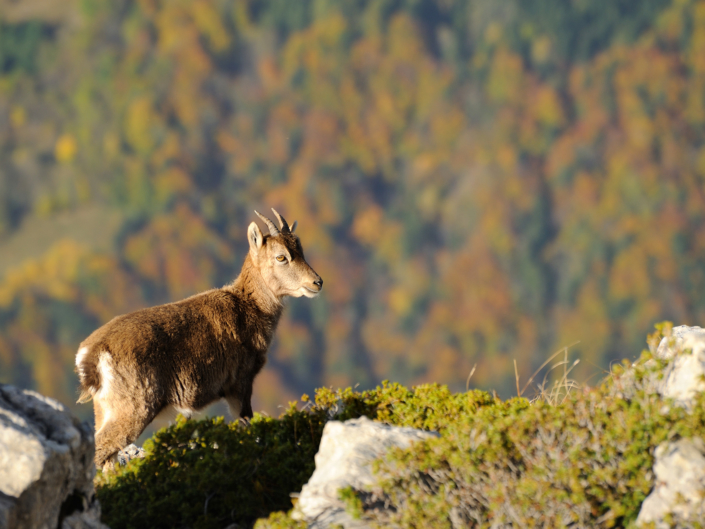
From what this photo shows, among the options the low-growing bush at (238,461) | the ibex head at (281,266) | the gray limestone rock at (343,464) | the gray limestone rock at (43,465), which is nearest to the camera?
the gray limestone rock at (43,465)

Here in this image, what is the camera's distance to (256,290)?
914cm

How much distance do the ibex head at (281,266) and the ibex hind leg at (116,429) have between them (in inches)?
95.7

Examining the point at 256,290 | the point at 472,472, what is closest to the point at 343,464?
the point at 472,472

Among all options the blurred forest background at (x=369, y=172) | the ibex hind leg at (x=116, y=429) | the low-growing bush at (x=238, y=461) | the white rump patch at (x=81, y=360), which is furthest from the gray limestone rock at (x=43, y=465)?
the blurred forest background at (x=369, y=172)

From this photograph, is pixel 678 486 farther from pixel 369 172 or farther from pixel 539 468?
pixel 369 172

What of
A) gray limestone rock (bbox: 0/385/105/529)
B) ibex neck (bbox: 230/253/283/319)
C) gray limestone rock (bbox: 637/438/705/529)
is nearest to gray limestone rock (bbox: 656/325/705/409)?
gray limestone rock (bbox: 637/438/705/529)

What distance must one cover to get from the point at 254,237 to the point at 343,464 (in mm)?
4494

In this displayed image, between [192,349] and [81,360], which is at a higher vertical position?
[192,349]

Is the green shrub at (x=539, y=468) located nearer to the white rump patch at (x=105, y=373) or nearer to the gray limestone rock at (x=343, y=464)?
the gray limestone rock at (x=343, y=464)

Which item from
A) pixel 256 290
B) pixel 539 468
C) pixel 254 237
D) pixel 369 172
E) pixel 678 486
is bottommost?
pixel 678 486

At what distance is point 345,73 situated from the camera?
127 m

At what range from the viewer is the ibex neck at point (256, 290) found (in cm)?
904

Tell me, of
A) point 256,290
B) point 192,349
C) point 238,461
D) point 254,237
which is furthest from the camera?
point 254,237

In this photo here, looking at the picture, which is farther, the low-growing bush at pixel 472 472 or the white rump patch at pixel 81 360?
the white rump patch at pixel 81 360
